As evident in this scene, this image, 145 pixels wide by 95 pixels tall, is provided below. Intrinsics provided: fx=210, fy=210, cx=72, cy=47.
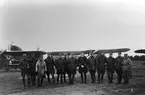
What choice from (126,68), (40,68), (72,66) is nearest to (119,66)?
(126,68)

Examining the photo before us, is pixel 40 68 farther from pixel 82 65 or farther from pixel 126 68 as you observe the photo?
pixel 126 68

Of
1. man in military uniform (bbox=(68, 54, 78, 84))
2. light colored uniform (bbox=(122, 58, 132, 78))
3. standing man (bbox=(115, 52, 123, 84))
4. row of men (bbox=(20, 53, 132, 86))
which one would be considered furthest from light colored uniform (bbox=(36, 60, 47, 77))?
light colored uniform (bbox=(122, 58, 132, 78))

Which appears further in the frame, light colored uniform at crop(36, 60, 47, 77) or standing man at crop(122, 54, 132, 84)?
light colored uniform at crop(36, 60, 47, 77)

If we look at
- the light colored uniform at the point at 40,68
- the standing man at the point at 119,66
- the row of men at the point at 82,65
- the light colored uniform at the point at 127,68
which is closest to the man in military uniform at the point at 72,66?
the row of men at the point at 82,65

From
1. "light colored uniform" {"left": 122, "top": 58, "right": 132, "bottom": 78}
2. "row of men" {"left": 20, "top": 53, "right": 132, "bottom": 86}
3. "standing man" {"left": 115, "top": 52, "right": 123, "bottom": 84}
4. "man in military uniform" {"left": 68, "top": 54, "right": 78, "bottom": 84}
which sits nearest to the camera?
"light colored uniform" {"left": 122, "top": 58, "right": 132, "bottom": 78}

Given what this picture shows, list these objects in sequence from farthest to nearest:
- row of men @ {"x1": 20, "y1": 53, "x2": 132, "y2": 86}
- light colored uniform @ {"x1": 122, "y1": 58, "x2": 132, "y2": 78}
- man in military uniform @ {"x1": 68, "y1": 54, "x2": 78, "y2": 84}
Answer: man in military uniform @ {"x1": 68, "y1": 54, "x2": 78, "y2": 84} → row of men @ {"x1": 20, "y1": 53, "x2": 132, "y2": 86} → light colored uniform @ {"x1": 122, "y1": 58, "x2": 132, "y2": 78}

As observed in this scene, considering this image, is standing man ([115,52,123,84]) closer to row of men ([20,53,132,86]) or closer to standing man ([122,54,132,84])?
row of men ([20,53,132,86])

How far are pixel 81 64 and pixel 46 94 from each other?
13.4 ft

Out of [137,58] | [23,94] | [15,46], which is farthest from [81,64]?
[137,58]

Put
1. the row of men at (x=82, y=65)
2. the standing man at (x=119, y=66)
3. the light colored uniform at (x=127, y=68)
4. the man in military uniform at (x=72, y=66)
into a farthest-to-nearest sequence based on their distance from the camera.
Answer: the man in military uniform at (x=72, y=66), the standing man at (x=119, y=66), the row of men at (x=82, y=65), the light colored uniform at (x=127, y=68)

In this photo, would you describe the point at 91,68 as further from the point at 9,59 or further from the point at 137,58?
the point at 137,58

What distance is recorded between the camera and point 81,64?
13125 mm

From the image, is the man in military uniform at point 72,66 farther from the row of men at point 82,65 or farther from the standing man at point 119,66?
the standing man at point 119,66

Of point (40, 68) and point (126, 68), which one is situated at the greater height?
point (40, 68)
